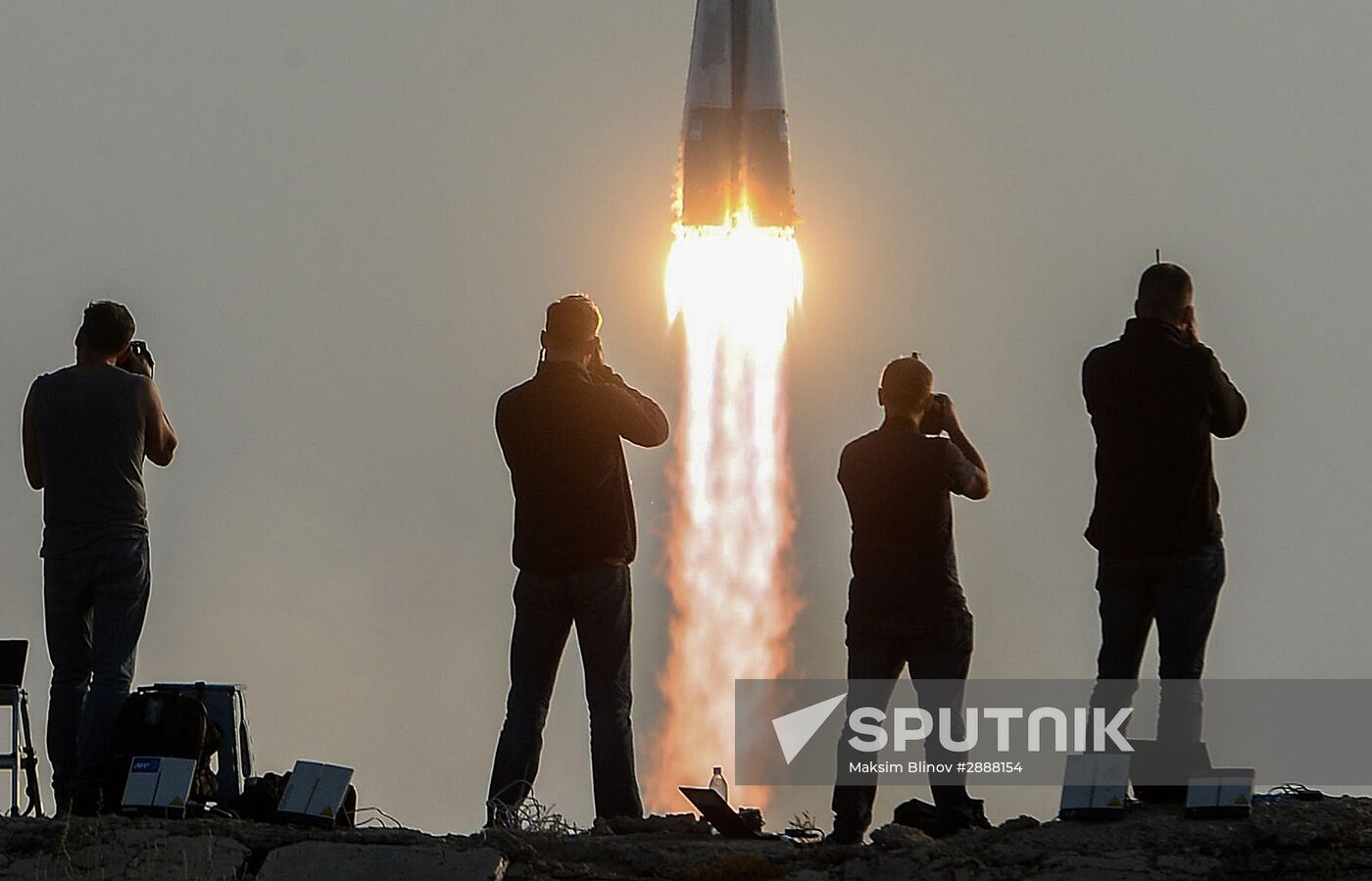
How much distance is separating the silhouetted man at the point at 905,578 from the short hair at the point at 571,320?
130cm

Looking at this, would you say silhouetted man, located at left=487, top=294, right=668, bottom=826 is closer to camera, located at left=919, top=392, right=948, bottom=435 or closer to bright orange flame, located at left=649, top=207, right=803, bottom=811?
camera, located at left=919, top=392, right=948, bottom=435

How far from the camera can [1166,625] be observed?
13.9 metres

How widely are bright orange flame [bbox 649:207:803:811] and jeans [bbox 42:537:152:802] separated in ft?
42.2

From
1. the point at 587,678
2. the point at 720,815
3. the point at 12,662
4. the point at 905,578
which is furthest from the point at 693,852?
the point at 12,662

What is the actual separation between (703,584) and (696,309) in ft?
8.56

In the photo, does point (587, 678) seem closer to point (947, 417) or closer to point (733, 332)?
point (947, 417)

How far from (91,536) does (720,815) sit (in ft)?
10.1

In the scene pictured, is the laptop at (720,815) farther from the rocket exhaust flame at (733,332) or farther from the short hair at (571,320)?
the rocket exhaust flame at (733,332)

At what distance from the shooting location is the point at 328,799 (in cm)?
1391

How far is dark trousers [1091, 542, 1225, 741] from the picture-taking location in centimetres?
1376

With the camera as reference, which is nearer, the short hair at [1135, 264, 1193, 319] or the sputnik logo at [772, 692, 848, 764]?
the short hair at [1135, 264, 1193, 319]

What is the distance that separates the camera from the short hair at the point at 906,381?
46.1 ft

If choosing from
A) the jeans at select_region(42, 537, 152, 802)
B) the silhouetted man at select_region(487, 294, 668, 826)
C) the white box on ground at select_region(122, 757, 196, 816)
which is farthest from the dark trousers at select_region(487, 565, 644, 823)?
the jeans at select_region(42, 537, 152, 802)

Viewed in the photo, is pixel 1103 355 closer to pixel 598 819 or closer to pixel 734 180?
pixel 598 819
